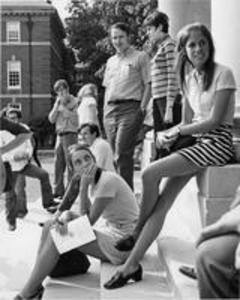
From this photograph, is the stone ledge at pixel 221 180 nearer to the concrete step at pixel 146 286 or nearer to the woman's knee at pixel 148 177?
the woman's knee at pixel 148 177

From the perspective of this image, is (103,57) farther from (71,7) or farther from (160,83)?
(160,83)

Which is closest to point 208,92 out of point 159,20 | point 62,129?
point 159,20

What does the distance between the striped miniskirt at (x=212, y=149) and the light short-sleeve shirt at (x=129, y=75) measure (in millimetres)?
2947

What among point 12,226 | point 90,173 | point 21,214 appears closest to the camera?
point 90,173

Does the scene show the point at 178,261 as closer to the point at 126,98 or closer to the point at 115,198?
the point at 115,198

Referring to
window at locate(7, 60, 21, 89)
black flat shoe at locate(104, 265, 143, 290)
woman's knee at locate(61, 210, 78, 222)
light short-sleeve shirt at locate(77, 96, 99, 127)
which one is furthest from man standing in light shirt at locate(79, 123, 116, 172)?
window at locate(7, 60, 21, 89)

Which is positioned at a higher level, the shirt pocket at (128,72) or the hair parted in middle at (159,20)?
the hair parted in middle at (159,20)

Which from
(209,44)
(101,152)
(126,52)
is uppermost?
(126,52)

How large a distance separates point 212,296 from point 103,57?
43711mm

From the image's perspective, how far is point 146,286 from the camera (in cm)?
433

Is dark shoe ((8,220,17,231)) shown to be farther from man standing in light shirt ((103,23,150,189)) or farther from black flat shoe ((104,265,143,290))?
black flat shoe ((104,265,143,290))

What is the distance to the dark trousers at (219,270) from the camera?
278 centimetres

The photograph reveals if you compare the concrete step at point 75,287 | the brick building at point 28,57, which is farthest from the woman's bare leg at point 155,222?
the brick building at point 28,57

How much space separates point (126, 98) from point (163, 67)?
939 mm
